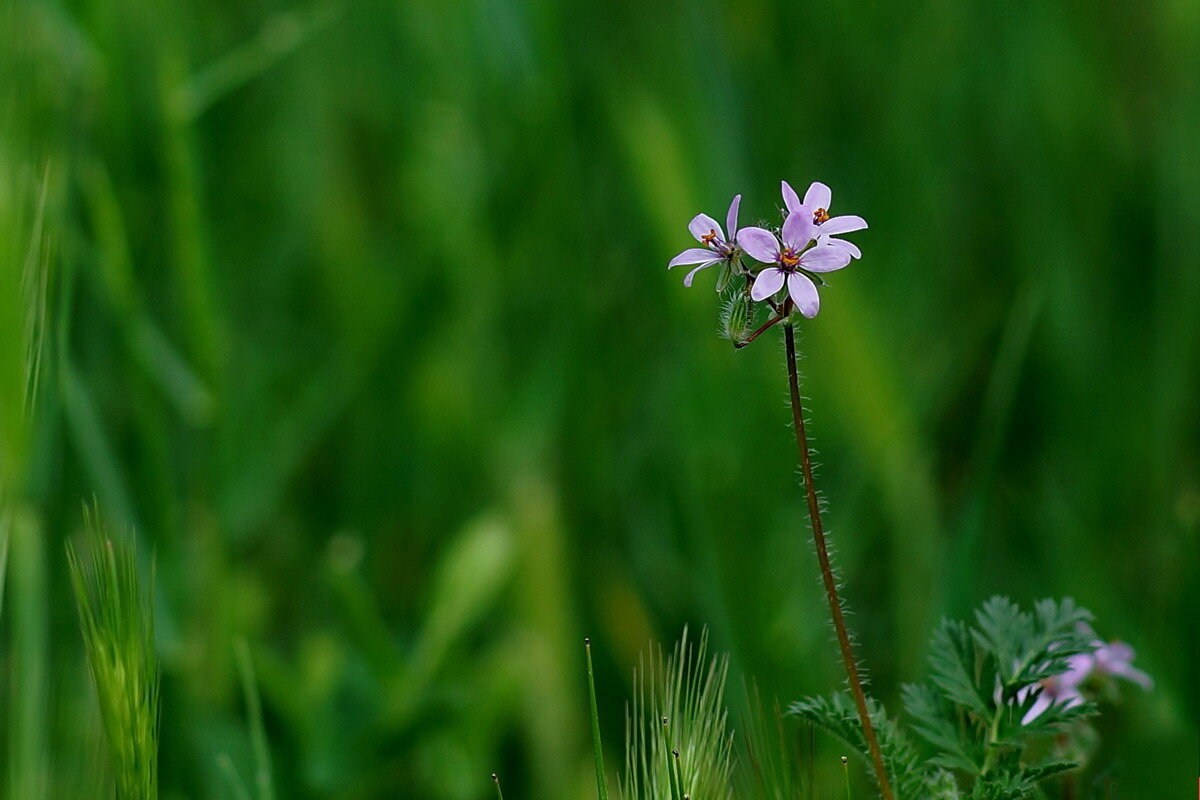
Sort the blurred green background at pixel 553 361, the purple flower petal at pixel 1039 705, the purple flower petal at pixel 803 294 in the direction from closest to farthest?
the purple flower petal at pixel 803 294 < the purple flower petal at pixel 1039 705 < the blurred green background at pixel 553 361

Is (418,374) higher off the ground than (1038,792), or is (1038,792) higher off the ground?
(418,374)

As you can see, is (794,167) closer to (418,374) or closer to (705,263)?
(418,374)

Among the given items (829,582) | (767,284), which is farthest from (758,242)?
(829,582)

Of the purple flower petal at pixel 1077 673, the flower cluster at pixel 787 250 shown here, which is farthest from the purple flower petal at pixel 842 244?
the purple flower petal at pixel 1077 673

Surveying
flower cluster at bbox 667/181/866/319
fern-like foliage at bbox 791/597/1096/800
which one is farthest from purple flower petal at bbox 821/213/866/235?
fern-like foliage at bbox 791/597/1096/800

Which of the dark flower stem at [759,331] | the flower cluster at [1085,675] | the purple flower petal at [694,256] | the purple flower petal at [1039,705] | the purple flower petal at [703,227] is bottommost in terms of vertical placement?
the purple flower petal at [1039,705]

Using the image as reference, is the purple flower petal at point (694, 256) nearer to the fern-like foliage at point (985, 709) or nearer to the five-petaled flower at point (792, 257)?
the five-petaled flower at point (792, 257)

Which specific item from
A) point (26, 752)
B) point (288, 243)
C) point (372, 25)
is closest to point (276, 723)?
point (26, 752)

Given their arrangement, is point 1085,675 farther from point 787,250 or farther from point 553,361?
point 553,361
